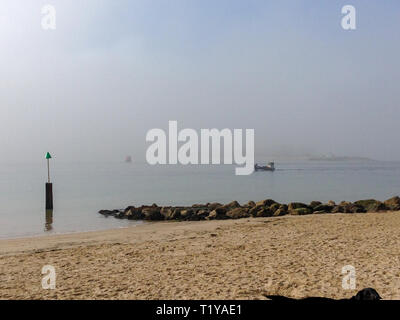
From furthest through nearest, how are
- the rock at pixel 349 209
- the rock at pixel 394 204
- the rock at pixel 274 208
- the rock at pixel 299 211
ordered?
the rock at pixel 274 208 < the rock at pixel 349 209 < the rock at pixel 394 204 < the rock at pixel 299 211

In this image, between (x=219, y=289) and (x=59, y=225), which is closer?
(x=219, y=289)

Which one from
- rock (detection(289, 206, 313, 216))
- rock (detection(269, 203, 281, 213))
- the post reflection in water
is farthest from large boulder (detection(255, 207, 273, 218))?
the post reflection in water

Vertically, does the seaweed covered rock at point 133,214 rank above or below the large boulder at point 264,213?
below

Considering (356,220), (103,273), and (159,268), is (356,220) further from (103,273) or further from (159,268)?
(103,273)

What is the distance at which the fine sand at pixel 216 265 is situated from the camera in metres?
7.17

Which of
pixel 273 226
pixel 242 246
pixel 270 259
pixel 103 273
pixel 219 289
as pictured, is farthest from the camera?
pixel 273 226

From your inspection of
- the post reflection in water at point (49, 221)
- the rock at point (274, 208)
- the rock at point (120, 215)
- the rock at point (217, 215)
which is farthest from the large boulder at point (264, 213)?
the post reflection in water at point (49, 221)

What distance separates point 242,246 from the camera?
37.1ft

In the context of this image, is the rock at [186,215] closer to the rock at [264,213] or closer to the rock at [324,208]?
the rock at [264,213]

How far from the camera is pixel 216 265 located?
9031mm

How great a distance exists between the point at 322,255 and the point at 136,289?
488 cm

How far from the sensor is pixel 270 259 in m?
9.48
